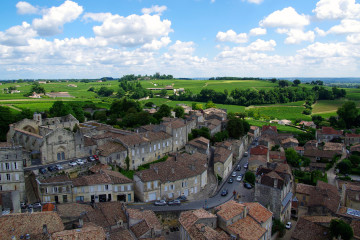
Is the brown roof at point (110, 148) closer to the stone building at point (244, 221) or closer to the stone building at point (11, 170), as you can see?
the stone building at point (11, 170)

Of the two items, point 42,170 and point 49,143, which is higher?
point 49,143

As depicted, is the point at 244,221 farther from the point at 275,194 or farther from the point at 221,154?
the point at 221,154

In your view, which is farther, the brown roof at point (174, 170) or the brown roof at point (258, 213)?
the brown roof at point (174, 170)

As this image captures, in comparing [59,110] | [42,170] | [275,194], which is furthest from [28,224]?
[59,110]

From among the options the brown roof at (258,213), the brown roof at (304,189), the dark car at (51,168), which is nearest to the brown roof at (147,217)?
the brown roof at (258,213)

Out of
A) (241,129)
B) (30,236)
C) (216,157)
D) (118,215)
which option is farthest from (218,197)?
(241,129)

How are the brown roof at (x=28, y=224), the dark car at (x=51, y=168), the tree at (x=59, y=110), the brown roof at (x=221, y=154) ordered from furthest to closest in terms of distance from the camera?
1. the tree at (x=59, y=110)
2. the brown roof at (x=221, y=154)
3. the dark car at (x=51, y=168)
4. the brown roof at (x=28, y=224)

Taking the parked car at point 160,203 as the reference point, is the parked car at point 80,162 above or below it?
above
